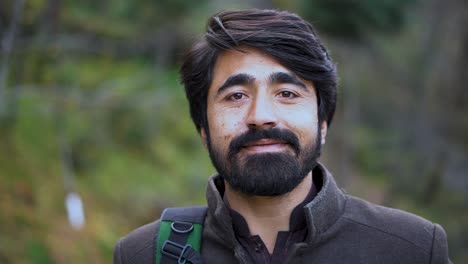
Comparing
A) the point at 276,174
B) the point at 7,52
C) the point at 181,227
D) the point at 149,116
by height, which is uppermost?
the point at 276,174

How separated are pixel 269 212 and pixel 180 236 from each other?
37 cm

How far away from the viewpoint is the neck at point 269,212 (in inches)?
90.2

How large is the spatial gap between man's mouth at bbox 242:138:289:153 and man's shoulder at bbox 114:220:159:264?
0.55m

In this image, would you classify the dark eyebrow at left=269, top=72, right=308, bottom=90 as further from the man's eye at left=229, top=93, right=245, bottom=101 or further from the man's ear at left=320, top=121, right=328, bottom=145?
the man's ear at left=320, top=121, right=328, bottom=145

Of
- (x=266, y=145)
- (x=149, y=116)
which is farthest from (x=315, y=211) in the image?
(x=149, y=116)

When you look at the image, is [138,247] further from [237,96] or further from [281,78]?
[281,78]

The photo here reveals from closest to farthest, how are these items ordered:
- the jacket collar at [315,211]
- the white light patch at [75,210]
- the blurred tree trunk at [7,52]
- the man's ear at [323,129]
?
1. the jacket collar at [315,211]
2. the man's ear at [323,129]
3. the blurred tree trunk at [7,52]
4. the white light patch at [75,210]

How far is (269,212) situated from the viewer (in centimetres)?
231

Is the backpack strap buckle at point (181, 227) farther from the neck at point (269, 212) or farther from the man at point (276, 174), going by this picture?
the neck at point (269, 212)

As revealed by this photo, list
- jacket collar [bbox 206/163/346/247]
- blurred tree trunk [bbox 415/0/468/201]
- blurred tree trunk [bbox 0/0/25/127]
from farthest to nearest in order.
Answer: blurred tree trunk [bbox 415/0/468/201] < blurred tree trunk [bbox 0/0/25/127] < jacket collar [bbox 206/163/346/247]

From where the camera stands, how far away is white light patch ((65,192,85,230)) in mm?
6749

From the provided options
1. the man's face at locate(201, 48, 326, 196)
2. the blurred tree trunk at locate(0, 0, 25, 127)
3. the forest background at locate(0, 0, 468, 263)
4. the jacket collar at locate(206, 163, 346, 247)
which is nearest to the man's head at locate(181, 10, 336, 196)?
the man's face at locate(201, 48, 326, 196)

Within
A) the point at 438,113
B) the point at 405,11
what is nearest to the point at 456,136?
the point at 438,113

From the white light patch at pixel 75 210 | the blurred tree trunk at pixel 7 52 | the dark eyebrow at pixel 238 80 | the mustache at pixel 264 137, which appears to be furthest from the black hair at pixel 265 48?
the white light patch at pixel 75 210
